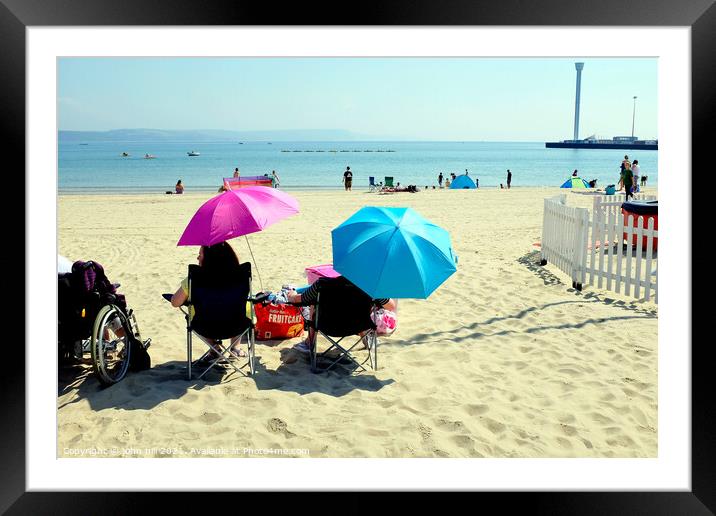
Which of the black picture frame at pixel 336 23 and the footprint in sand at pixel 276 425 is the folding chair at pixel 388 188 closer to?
the footprint in sand at pixel 276 425

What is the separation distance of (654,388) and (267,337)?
330 centimetres

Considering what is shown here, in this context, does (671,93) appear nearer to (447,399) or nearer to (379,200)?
(447,399)

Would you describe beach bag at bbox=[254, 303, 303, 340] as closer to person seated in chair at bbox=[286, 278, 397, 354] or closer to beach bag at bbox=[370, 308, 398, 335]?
person seated in chair at bbox=[286, 278, 397, 354]

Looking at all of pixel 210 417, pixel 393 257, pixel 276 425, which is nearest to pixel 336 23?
pixel 393 257

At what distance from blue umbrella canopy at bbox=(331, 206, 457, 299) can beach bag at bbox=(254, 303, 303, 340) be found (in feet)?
4.02

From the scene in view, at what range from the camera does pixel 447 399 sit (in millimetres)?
4547

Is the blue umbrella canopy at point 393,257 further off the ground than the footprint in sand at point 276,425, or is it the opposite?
the blue umbrella canopy at point 393,257

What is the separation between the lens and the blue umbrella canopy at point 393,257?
4.46 metres

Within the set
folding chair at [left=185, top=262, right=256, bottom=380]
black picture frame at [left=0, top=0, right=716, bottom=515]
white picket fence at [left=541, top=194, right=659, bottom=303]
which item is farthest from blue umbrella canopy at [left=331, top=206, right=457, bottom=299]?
white picket fence at [left=541, top=194, right=659, bottom=303]

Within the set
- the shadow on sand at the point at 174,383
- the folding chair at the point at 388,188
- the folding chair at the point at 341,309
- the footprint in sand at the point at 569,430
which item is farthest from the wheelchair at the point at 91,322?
the folding chair at the point at 388,188

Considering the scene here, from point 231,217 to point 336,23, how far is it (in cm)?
188

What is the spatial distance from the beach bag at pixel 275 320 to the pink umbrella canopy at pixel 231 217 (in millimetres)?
1160

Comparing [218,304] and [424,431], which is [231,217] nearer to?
[218,304]

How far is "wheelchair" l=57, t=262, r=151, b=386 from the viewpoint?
4441 millimetres
